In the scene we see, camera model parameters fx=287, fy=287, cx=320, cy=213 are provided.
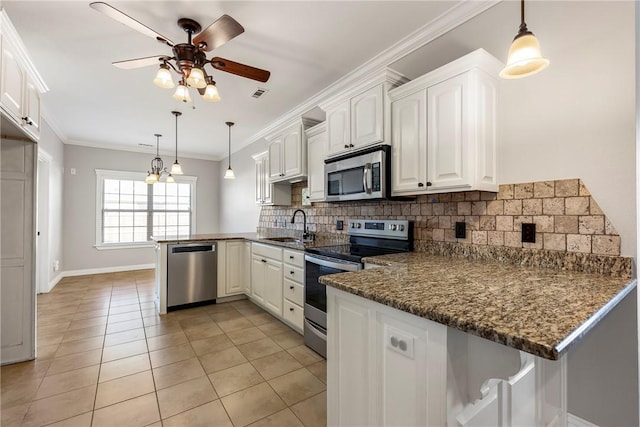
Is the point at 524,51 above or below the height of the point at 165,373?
above

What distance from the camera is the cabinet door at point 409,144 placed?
203cm

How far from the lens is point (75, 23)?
2.17m

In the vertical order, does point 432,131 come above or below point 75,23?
below

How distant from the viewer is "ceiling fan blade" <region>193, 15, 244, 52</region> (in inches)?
65.6

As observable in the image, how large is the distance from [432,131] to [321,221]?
197 cm

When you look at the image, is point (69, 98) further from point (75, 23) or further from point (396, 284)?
point (396, 284)

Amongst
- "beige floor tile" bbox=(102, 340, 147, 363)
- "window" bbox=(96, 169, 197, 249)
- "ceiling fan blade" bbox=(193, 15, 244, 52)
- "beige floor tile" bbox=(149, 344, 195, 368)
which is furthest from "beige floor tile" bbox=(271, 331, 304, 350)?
"window" bbox=(96, 169, 197, 249)

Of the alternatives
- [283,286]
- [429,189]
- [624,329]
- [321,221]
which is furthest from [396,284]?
[321,221]

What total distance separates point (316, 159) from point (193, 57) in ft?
5.22

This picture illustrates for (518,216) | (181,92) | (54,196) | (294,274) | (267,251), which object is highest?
(181,92)

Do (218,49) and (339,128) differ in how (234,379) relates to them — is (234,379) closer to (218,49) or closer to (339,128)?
(339,128)

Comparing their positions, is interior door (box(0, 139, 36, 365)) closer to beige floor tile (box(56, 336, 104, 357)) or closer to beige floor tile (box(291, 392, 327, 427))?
beige floor tile (box(56, 336, 104, 357))

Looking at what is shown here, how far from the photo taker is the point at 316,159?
3279 millimetres

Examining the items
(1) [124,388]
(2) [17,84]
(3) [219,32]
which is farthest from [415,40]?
(1) [124,388]
